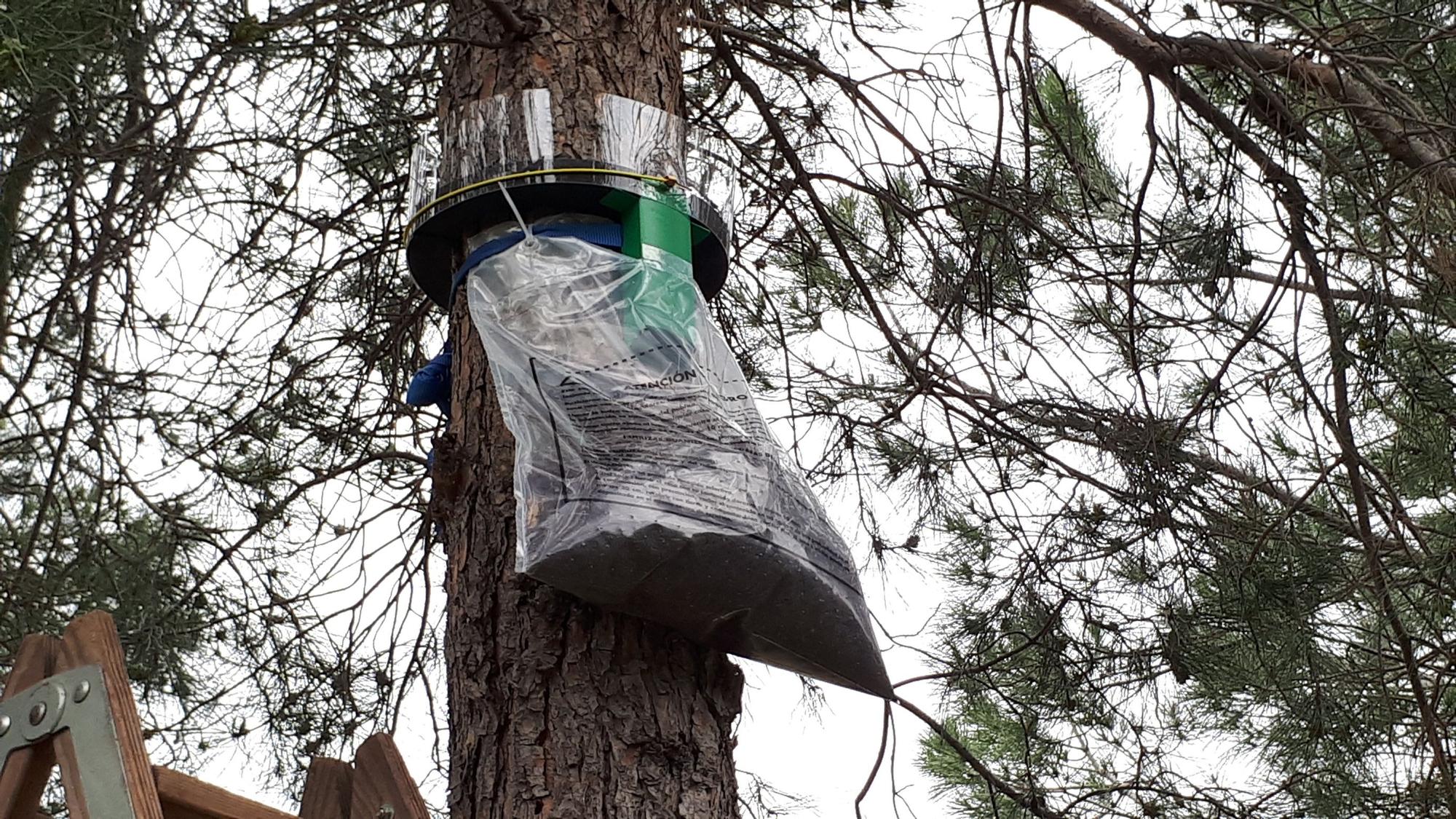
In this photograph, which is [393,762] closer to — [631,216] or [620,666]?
[620,666]

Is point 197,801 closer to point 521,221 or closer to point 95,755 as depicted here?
point 95,755

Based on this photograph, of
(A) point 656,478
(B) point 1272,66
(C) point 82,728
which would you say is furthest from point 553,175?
(B) point 1272,66

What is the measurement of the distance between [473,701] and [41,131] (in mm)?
1397

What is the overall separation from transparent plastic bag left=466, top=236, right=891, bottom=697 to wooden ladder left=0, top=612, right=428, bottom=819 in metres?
0.25

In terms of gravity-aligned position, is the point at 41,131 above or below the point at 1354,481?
above

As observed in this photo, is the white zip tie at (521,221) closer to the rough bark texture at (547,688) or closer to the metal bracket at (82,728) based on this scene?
the rough bark texture at (547,688)

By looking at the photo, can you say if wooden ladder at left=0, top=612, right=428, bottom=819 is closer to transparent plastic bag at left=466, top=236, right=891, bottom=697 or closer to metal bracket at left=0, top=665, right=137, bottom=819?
metal bracket at left=0, top=665, right=137, bottom=819

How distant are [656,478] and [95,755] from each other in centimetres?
51

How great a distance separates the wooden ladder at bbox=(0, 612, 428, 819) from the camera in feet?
3.78

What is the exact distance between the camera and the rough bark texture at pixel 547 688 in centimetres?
147

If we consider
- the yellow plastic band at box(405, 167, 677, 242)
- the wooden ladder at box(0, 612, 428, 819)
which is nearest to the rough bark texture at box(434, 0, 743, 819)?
the yellow plastic band at box(405, 167, 677, 242)

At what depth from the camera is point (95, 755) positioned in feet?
3.82

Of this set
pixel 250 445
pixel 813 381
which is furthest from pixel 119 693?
pixel 813 381

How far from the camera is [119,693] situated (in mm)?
1189
